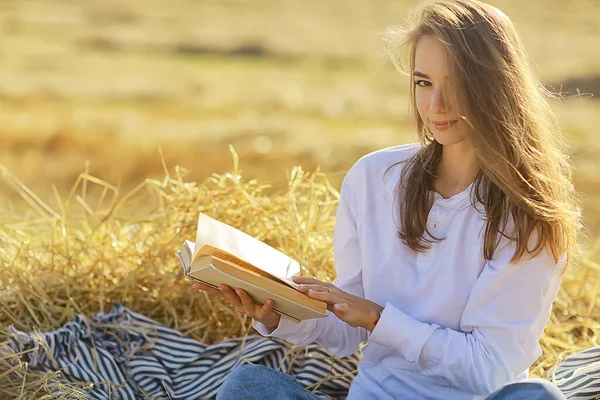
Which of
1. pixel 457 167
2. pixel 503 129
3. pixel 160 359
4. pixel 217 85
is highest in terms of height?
pixel 503 129

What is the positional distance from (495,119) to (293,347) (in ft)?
3.76

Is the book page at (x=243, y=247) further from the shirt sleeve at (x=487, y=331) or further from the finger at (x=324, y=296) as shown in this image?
the shirt sleeve at (x=487, y=331)

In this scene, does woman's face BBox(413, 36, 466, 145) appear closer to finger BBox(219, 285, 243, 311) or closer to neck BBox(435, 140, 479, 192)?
neck BBox(435, 140, 479, 192)

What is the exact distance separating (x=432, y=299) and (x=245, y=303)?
1.57 feet

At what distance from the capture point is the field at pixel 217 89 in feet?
26.2

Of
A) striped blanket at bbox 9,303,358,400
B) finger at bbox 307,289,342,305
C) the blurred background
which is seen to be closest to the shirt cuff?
finger at bbox 307,289,342,305

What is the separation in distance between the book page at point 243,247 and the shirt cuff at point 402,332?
26cm

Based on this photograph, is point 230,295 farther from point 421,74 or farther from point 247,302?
point 421,74

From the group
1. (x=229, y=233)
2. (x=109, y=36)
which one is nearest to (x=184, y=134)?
(x=109, y=36)

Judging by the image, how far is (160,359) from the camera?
3207 millimetres

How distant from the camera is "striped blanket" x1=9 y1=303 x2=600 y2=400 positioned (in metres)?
3.03

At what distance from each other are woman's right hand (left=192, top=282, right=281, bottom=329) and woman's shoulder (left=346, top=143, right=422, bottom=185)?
44cm

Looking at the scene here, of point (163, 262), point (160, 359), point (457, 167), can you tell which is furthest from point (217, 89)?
point (457, 167)

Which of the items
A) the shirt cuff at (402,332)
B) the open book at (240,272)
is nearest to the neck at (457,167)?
the shirt cuff at (402,332)
